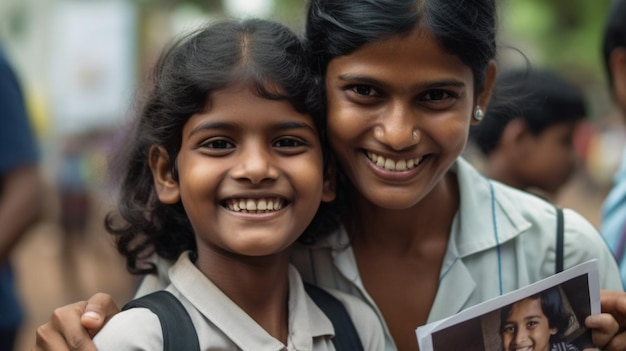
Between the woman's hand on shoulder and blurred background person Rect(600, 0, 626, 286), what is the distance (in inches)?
65.3

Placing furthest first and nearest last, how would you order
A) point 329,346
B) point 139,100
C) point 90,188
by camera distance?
1. point 90,188
2. point 139,100
3. point 329,346

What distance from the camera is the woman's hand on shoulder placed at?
190 cm

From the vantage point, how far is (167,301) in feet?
6.38

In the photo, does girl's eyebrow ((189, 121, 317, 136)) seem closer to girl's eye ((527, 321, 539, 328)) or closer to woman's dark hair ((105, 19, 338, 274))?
woman's dark hair ((105, 19, 338, 274))

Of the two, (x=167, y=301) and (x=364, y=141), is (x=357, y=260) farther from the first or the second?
(x=167, y=301)

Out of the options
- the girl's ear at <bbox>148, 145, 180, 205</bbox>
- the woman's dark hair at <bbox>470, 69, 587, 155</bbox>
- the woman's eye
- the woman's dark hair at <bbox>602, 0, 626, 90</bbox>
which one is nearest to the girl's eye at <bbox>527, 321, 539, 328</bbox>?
the woman's eye

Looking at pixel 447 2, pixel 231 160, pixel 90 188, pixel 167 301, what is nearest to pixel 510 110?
pixel 447 2

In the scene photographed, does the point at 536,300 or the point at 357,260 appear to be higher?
the point at 536,300

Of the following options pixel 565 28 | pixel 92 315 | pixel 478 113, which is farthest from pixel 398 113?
pixel 565 28

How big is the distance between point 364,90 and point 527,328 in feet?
2.20

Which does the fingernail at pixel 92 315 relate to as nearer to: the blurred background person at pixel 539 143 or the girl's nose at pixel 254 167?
the girl's nose at pixel 254 167

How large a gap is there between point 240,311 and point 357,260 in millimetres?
475

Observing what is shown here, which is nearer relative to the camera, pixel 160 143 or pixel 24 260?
pixel 160 143

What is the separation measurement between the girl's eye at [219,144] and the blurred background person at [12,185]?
1.56 metres
